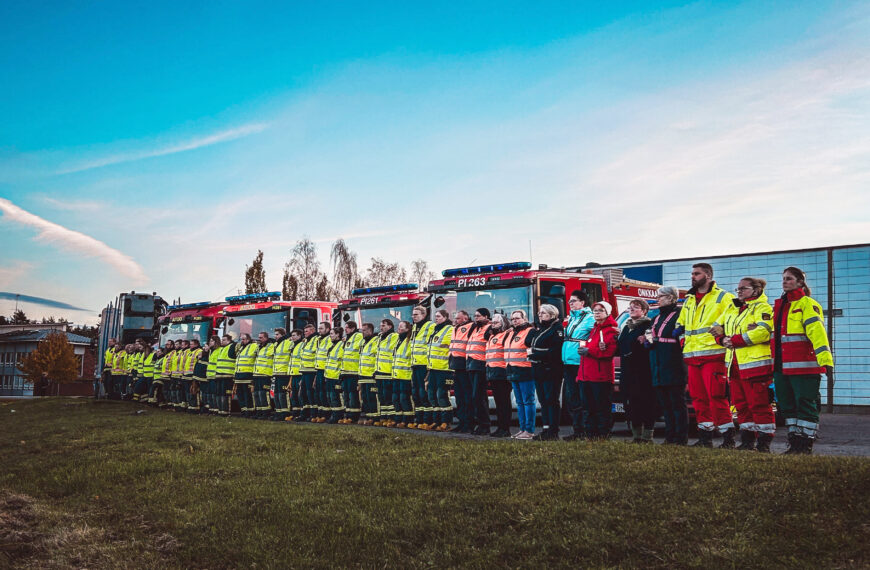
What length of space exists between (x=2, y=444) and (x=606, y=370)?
1031cm

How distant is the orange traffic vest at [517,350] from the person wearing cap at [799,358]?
153 inches

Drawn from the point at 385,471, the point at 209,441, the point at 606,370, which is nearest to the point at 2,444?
the point at 209,441

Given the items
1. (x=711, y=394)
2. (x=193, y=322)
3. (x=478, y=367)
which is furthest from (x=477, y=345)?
(x=193, y=322)

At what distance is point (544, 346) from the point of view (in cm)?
1091

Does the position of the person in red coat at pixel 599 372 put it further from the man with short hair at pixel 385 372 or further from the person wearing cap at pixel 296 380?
the person wearing cap at pixel 296 380

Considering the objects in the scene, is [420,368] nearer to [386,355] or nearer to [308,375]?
[386,355]

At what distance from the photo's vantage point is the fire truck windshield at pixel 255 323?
18.2m

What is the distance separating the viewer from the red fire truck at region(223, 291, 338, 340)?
18156 millimetres

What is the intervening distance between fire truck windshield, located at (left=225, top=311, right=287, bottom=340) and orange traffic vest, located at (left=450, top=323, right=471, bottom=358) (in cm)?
676

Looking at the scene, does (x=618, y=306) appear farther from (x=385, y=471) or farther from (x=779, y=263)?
(x=779, y=263)

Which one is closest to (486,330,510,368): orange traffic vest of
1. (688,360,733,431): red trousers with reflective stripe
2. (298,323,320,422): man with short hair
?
(688,360,733,431): red trousers with reflective stripe

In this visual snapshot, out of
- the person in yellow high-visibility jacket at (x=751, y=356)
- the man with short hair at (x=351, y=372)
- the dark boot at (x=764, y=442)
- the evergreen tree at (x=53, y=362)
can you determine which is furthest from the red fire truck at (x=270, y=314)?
the evergreen tree at (x=53, y=362)

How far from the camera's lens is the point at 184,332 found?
2128 cm

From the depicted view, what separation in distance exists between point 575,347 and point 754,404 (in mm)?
2688
